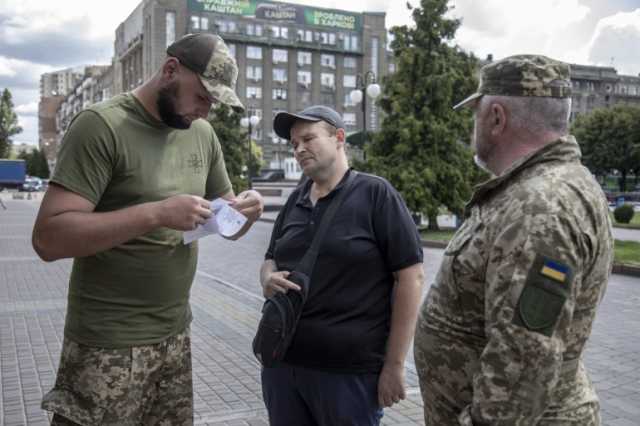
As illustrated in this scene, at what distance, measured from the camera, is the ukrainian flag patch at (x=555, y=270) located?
1747 millimetres

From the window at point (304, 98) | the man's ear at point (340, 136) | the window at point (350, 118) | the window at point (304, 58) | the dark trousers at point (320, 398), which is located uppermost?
the window at point (304, 58)

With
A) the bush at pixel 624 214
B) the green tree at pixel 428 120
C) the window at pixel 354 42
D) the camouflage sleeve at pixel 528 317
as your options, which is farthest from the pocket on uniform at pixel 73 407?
the window at pixel 354 42

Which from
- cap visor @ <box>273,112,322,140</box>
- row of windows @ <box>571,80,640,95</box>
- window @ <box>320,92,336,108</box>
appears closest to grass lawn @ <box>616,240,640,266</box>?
cap visor @ <box>273,112,322,140</box>

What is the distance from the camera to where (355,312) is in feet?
8.93

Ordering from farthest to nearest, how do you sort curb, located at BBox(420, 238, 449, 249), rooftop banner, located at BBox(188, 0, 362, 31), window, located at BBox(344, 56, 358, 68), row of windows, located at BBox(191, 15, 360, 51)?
window, located at BBox(344, 56, 358, 68)
rooftop banner, located at BBox(188, 0, 362, 31)
row of windows, located at BBox(191, 15, 360, 51)
curb, located at BBox(420, 238, 449, 249)

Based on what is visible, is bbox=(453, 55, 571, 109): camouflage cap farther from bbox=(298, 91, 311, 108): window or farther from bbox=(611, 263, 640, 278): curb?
bbox=(298, 91, 311, 108): window

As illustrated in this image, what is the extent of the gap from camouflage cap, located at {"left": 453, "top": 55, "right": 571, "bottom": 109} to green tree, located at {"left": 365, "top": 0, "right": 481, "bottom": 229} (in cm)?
1874

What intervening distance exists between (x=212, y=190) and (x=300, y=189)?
0.48m

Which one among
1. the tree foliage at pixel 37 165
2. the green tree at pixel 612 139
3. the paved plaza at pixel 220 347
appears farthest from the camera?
the tree foliage at pixel 37 165

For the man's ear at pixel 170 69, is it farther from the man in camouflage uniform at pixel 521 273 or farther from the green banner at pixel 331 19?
the green banner at pixel 331 19

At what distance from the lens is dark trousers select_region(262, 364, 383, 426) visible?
2.67 m

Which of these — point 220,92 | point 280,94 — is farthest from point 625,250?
point 280,94

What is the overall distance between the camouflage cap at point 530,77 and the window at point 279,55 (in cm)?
8694

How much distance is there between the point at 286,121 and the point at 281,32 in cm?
8803
